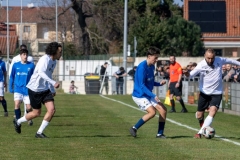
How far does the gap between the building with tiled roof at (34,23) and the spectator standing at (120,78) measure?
1127cm

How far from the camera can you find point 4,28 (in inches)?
2320

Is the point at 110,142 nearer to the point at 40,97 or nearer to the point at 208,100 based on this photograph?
the point at 40,97

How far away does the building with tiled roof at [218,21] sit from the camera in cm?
6831

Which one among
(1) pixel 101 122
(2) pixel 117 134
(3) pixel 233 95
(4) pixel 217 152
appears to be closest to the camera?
(4) pixel 217 152

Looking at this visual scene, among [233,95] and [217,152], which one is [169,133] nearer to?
[217,152]

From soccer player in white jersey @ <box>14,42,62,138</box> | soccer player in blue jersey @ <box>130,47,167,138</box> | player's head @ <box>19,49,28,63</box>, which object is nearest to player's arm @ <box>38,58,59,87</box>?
soccer player in white jersey @ <box>14,42,62,138</box>

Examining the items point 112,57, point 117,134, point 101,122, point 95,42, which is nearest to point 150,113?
point 117,134

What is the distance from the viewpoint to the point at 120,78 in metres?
41.2

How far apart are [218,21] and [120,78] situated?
102 feet

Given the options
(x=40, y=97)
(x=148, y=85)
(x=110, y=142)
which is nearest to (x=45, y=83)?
(x=40, y=97)

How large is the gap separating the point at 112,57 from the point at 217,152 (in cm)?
3771

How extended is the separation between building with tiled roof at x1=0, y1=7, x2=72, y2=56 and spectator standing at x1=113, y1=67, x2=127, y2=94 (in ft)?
37.0

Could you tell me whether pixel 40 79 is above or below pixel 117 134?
above

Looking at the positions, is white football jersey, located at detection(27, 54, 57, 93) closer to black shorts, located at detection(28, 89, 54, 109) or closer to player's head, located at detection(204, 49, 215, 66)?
black shorts, located at detection(28, 89, 54, 109)
